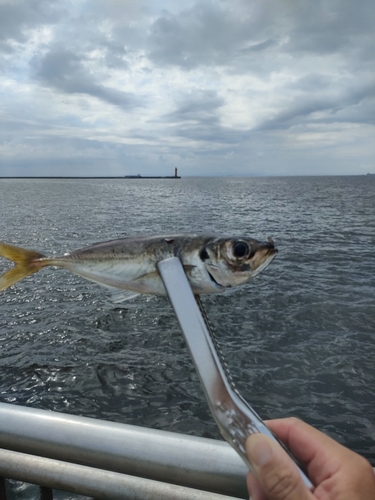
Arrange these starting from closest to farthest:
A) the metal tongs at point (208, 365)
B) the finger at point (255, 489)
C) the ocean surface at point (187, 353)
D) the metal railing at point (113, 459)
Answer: the metal tongs at point (208, 365), the finger at point (255, 489), the metal railing at point (113, 459), the ocean surface at point (187, 353)

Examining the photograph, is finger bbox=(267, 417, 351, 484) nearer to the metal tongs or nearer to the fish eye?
the metal tongs

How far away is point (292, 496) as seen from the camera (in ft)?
4.26

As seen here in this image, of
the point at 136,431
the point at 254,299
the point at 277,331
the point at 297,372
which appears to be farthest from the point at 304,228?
the point at 136,431

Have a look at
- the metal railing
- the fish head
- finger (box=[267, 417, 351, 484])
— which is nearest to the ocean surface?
the metal railing

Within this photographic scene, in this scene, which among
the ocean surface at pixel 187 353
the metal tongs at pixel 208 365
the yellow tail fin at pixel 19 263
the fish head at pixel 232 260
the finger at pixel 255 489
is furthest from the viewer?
the ocean surface at pixel 187 353

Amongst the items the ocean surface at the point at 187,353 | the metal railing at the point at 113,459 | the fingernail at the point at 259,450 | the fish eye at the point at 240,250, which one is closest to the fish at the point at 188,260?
the fish eye at the point at 240,250

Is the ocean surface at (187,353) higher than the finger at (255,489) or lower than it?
lower

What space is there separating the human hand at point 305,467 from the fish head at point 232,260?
0.49 metres

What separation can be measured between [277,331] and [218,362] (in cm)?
1129

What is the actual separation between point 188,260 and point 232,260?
0.14 m

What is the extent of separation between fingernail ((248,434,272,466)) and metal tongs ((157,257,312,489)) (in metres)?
0.02

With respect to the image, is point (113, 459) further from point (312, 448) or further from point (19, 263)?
point (19, 263)

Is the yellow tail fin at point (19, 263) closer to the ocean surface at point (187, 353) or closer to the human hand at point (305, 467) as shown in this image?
the human hand at point (305, 467)

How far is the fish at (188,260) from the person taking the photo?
1265 mm
